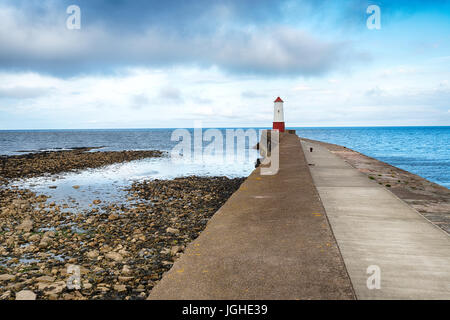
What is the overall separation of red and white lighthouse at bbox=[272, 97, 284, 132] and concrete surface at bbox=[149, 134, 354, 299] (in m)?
33.4

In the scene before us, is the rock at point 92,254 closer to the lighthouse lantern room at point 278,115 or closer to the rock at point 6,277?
the rock at point 6,277

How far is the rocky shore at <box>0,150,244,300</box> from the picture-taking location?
15.2ft

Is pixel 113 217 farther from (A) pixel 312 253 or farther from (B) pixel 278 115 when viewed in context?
(B) pixel 278 115

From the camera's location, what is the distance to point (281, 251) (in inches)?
155

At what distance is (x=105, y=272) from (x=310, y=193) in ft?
15.3

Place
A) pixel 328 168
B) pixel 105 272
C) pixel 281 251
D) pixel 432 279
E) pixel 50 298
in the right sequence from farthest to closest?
pixel 328 168, pixel 105 272, pixel 50 298, pixel 281 251, pixel 432 279

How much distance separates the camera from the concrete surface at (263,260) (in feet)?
9.95

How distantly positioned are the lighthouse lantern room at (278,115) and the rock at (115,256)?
34.8 m

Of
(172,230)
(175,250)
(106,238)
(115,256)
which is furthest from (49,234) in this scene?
(175,250)

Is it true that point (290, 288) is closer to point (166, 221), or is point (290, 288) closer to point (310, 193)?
point (310, 193)

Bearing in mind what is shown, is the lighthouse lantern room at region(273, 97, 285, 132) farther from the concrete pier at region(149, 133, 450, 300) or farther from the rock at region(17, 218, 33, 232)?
the rock at region(17, 218, 33, 232)

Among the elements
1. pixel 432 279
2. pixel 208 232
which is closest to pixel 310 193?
pixel 208 232

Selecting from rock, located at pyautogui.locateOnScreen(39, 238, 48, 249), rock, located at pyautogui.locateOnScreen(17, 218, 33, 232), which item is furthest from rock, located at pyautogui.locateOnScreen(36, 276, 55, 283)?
rock, located at pyautogui.locateOnScreen(17, 218, 33, 232)

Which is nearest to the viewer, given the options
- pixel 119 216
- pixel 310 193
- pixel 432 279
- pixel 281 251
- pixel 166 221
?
pixel 432 279
